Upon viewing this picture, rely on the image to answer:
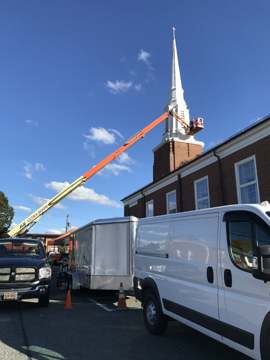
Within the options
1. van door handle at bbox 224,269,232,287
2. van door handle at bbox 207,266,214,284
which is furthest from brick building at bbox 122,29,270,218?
van door handle at bbox 224,269,232,287

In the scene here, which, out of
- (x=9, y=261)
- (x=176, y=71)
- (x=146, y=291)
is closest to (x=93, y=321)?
(x=146, y=291)

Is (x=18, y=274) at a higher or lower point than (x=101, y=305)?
higher

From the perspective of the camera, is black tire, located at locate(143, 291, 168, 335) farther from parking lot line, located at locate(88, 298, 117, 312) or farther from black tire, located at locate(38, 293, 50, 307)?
black tire, located at locate(38, 293, 50, 307)

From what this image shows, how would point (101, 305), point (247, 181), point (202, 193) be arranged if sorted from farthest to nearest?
point (202, 193)
point (247, 181)
point (101, 305)

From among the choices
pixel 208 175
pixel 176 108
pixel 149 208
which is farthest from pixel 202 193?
pixel 176 108

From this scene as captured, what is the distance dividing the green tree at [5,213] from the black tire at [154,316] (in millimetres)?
50856

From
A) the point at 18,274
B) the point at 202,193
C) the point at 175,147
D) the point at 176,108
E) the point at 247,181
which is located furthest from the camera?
the point at 176,108

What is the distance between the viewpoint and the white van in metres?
4.58

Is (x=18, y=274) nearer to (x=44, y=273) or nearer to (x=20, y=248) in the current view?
(x=44, y=273)

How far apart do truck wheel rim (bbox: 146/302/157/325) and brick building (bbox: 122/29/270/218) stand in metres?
8.92

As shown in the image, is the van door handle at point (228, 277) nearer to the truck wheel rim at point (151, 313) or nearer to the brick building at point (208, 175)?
the truck wheel rim at point (151, 313)

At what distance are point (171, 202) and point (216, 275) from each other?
1905cm

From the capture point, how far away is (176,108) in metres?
37.0

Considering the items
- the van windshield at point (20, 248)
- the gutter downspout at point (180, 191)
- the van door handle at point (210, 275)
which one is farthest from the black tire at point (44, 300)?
the gutter downspout at point (180, 191)
